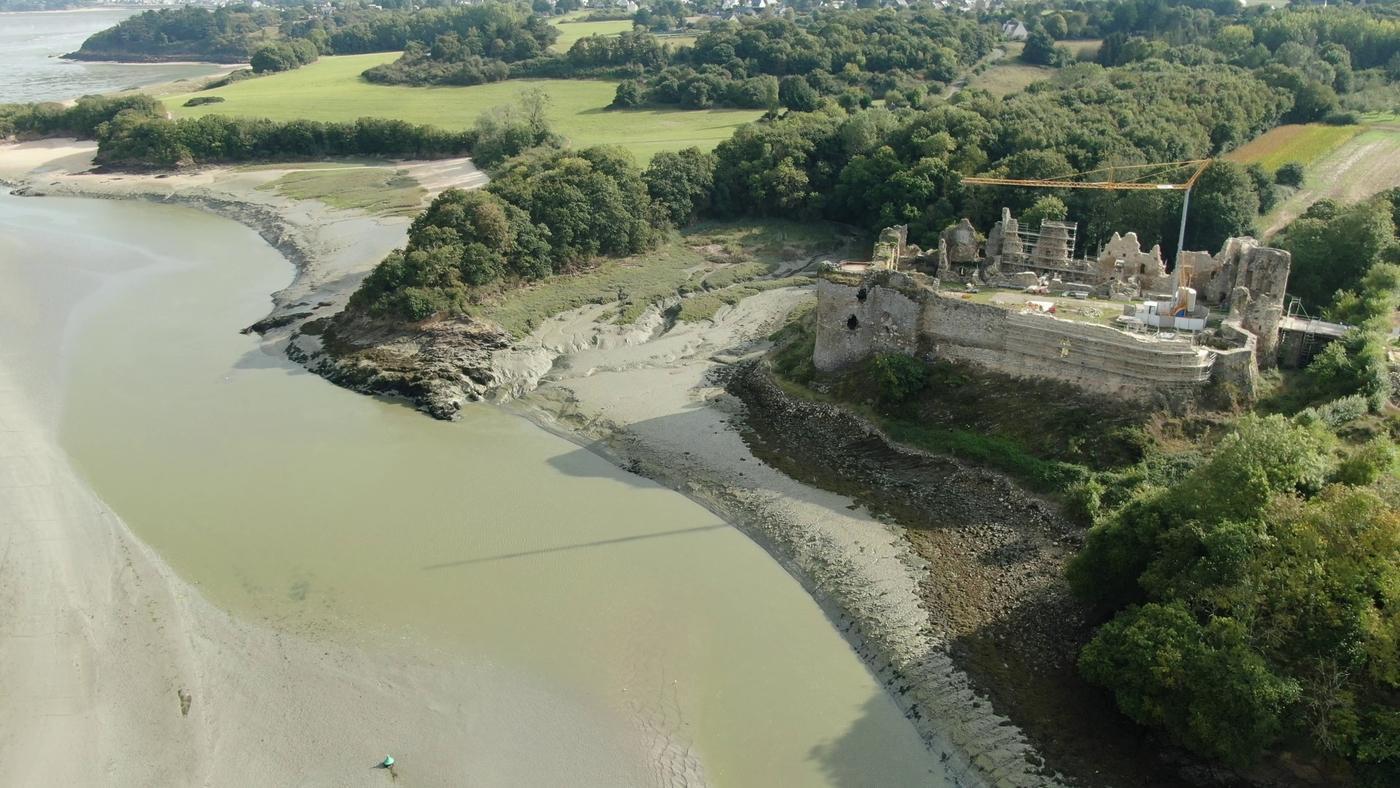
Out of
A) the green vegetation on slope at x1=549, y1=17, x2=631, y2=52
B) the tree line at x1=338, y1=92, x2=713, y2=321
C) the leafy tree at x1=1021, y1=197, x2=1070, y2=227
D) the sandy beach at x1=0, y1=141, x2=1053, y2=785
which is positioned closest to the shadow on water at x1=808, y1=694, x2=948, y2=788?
the sandy beach at x1=0, y1=141, x2=1053, y2=785

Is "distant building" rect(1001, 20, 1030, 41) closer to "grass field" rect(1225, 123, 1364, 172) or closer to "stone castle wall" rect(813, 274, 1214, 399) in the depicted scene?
"grass field" rect(1225, 123, 1364, 172)

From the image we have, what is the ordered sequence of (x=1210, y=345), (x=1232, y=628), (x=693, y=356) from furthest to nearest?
1. (x=693, y=356)
2. (x=1210, y=345)
3. (x=1232, y=628)

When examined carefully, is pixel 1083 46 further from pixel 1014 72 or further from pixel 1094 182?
pixel 1094 182

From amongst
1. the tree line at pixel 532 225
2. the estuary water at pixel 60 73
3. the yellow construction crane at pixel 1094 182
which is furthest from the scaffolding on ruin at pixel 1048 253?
the estuary water at pixel 60 73

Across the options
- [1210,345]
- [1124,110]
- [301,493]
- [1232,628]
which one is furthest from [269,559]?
[1124,110]

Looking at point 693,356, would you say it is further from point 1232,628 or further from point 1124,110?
point 1124,110

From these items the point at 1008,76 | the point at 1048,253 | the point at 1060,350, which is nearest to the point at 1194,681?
the point at 1060,350

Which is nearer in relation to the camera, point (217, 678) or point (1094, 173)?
point (217, 678)
